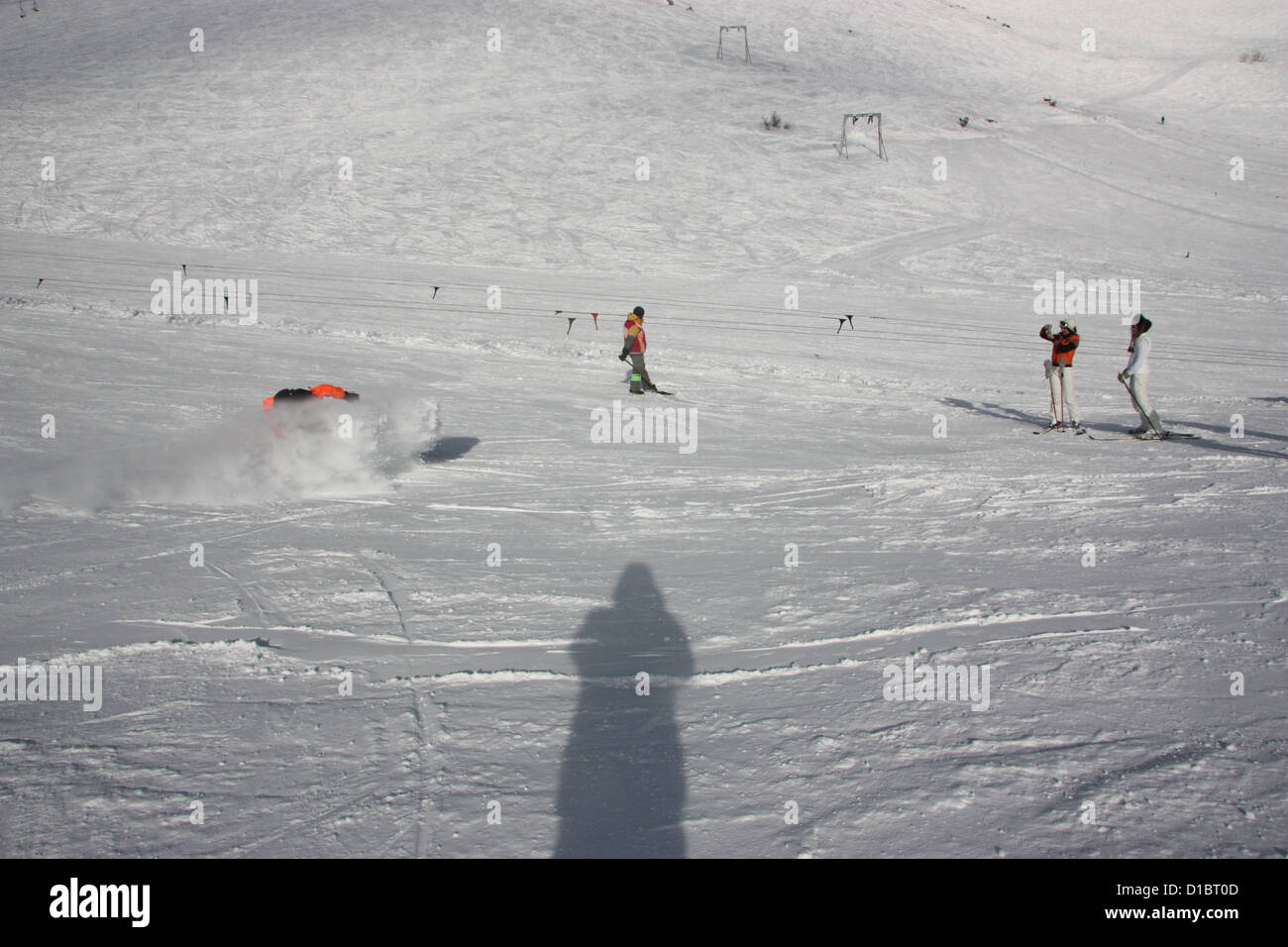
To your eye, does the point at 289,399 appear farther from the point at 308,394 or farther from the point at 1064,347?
the point at 1064,347

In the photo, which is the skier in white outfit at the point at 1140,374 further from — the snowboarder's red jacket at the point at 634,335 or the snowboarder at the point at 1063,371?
the snowboarder's red jacket at the point at 634,335

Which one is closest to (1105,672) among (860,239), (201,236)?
(860,239)

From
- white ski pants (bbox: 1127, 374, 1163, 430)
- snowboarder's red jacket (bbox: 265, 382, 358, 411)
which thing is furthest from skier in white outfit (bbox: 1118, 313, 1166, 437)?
snowboarder's red jacket (bbox: 265, 382, 358, 411)

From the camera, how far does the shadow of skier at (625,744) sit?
345 cm

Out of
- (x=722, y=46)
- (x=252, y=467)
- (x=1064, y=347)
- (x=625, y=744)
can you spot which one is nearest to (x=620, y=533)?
(x=625, y=744)

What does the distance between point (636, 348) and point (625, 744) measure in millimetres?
10100

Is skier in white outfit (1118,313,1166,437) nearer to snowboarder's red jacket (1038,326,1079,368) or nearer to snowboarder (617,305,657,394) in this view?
snowboarder's red jacket (1038,326,1079,368)

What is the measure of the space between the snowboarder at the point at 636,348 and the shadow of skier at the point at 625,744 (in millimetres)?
8233

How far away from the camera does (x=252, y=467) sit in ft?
28.3

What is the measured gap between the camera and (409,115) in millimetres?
36156

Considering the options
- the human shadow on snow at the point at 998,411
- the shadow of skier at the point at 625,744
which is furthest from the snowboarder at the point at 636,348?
the shadow of skier at the point at 625,744
